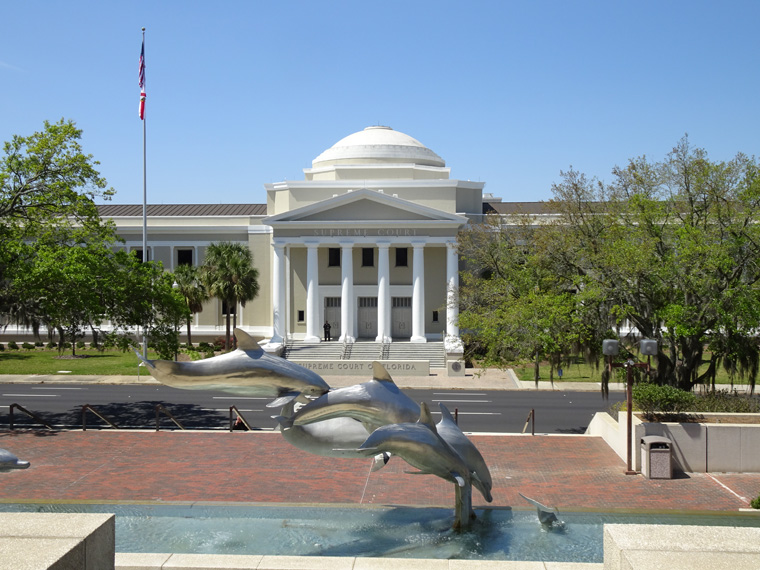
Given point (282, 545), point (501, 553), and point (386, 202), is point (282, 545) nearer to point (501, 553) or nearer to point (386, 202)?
point (501, 553)

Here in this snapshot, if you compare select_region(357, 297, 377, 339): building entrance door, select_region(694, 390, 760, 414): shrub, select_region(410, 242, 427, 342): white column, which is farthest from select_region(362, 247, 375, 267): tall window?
select_region(694, 390, 760, 414): shrub

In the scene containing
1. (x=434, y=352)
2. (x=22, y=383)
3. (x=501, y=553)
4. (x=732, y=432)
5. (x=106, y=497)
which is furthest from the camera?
(x=434, y=352)

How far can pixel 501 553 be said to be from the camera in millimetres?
12578

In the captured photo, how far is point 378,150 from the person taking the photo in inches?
2144

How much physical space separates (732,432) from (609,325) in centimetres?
559

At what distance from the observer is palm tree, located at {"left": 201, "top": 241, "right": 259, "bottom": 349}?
46.8 meters

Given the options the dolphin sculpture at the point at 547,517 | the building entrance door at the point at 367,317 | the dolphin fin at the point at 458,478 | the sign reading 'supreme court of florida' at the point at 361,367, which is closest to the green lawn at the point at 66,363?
the sign reading 'supreme court of florida' at the point at 361,367

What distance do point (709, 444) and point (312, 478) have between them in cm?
938

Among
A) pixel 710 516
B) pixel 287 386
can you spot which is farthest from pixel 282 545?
pixel 710 516

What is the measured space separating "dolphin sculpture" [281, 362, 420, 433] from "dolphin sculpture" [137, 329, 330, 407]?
28cm

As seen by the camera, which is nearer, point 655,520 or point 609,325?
point 655,520

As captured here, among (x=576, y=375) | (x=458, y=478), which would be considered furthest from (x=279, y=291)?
(x=458, y=478)

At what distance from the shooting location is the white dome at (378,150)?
5447 cm

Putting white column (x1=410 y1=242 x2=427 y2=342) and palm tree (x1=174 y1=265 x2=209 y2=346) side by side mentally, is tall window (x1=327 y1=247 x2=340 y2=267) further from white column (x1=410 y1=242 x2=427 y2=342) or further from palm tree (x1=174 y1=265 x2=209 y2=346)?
palm tree (x1=174 y1=265 x2=209 y2=346)
